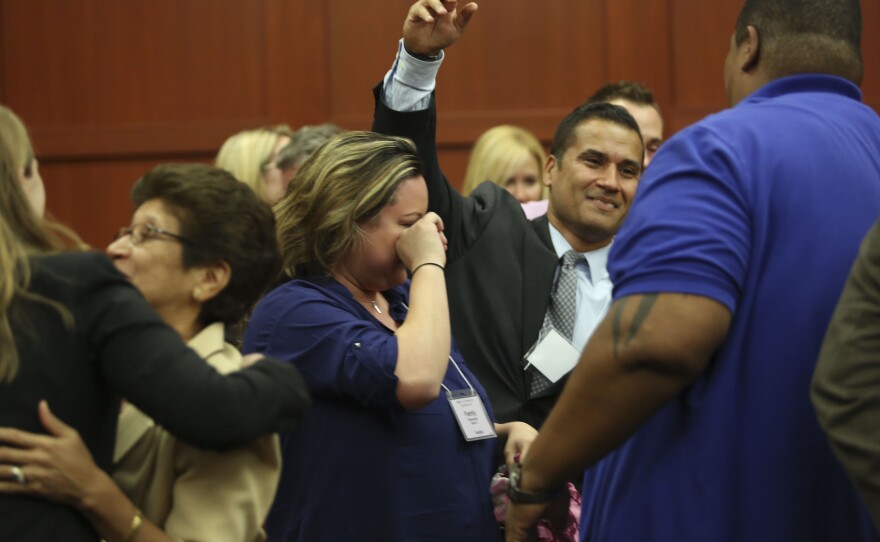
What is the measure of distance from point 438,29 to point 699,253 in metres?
1.24

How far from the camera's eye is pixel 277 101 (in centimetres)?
499

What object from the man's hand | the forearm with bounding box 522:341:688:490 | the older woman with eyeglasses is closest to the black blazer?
the older woman with eyeglasses

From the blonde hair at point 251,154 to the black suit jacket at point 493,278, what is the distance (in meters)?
1.29

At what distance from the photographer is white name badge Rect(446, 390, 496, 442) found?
6.99 ft

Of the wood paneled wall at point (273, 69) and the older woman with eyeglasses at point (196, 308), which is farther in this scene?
the wood paneled wall at point (273, 69)

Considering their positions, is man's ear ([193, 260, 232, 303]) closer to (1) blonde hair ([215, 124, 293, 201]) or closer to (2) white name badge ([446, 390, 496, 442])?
(2) white name badge ([446, 390, 496, 442])

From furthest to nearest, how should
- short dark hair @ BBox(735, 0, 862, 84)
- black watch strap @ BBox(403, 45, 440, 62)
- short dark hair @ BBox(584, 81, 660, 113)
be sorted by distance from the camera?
short dark hair @ BBox(584, 81, 660, 113) → black watch strap @ BBox(403, 45, 440, 62) → short dark hair @ BBox(735, 0, 862, 84)

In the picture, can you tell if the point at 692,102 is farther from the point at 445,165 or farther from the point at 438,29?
the point at 438,29

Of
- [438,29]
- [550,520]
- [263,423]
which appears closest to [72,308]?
[263,423]

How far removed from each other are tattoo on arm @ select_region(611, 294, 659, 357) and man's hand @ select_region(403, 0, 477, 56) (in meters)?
1.13

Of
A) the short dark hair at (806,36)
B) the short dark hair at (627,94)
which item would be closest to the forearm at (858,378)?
the short dark hair at (806,36)

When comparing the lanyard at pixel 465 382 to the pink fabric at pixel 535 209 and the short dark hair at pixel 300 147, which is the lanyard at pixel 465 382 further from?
the short dark hair at pixel 300 147

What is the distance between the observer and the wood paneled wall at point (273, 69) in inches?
193

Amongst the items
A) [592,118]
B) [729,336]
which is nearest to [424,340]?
[729,336]
